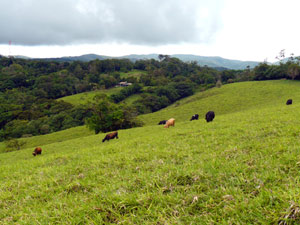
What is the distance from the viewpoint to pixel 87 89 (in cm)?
12100

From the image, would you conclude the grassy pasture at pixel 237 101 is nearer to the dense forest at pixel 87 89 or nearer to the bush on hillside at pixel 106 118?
the bush on hillside at pixel 106 118

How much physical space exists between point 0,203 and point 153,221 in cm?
393

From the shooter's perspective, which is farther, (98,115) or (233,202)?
(98,115)

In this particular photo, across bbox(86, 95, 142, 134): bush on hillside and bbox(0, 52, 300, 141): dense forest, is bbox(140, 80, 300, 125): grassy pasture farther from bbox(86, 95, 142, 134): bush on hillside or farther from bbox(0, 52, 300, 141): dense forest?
bbox(0, 52, 300, 141): dense forest

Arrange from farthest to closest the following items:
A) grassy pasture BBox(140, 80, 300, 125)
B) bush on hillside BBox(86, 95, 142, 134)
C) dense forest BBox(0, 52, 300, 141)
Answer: dense forest BBox(0, 52, 300, 141) < grassy pasture BBox(140, 80, 300, 125) < bush on hillside BBox(86, 95, 142, 134)

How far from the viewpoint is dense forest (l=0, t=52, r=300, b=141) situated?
187 ft

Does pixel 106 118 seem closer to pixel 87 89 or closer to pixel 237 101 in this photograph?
pixel 237 101

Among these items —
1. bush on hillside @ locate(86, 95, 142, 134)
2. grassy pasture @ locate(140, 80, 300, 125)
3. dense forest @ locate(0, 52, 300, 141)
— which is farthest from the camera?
dense forest @ locate(0, 52, 300, 141)

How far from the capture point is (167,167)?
14.8ft

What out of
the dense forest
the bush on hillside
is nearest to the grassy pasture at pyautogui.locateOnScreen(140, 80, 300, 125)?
the bush on hillside

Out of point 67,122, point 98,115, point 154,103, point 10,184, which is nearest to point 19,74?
point 67,122

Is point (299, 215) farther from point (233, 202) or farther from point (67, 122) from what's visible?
point (67, 122)

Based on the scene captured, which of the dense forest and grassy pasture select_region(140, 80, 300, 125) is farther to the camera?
the dense forest

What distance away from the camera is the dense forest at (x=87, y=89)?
57062 millimetres
